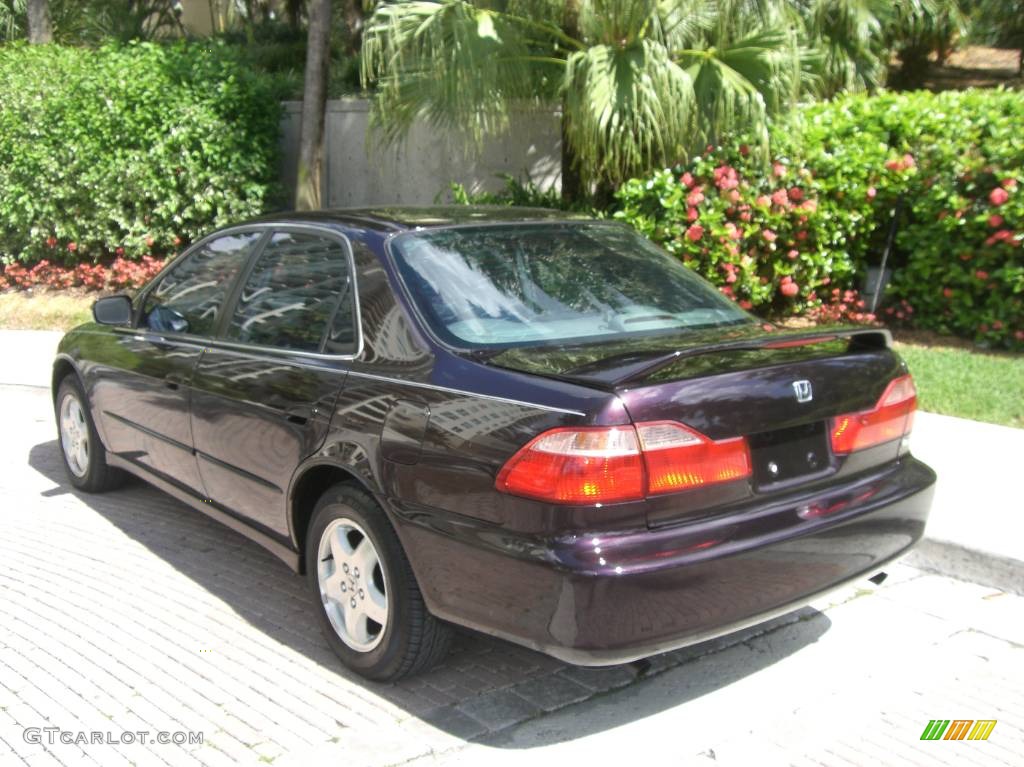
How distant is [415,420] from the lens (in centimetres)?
339

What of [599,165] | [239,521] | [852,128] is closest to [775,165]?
[852,128]

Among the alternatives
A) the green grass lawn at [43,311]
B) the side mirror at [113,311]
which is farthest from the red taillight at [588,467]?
the green grass lawn at [43,311]

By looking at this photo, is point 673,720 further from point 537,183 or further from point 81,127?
point 81,127

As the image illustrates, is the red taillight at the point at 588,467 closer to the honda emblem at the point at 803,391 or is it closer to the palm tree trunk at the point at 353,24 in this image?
the honda emblem at the point at 803,391

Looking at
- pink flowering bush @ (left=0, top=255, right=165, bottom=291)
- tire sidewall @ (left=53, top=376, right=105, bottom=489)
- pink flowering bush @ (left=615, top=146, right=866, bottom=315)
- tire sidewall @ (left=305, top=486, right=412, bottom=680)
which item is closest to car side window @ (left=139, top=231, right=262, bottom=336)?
tire sidewall @ (left=53, top=376, right=105, bottom=489)

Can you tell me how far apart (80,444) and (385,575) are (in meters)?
3.34

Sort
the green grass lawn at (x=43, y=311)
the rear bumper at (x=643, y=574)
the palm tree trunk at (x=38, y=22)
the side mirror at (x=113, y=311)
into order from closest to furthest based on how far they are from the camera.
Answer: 1. the rear bumper at (x=643, y=574)
2. the side mirror at (x=113, y=311)
3. the green grass lawn at (x=43, y=311)
4. the palm tree trunk at (x=38, y=22)

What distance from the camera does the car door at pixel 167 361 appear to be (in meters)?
4.77

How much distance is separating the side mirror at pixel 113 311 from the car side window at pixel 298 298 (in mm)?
1161

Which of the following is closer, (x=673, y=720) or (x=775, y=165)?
(x=673, y=720)

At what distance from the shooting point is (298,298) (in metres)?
4.28

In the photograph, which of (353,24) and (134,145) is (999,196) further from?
(353,24)

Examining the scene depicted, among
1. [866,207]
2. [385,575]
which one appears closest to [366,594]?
[385,575]

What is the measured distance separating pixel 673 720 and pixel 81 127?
11758 mm
